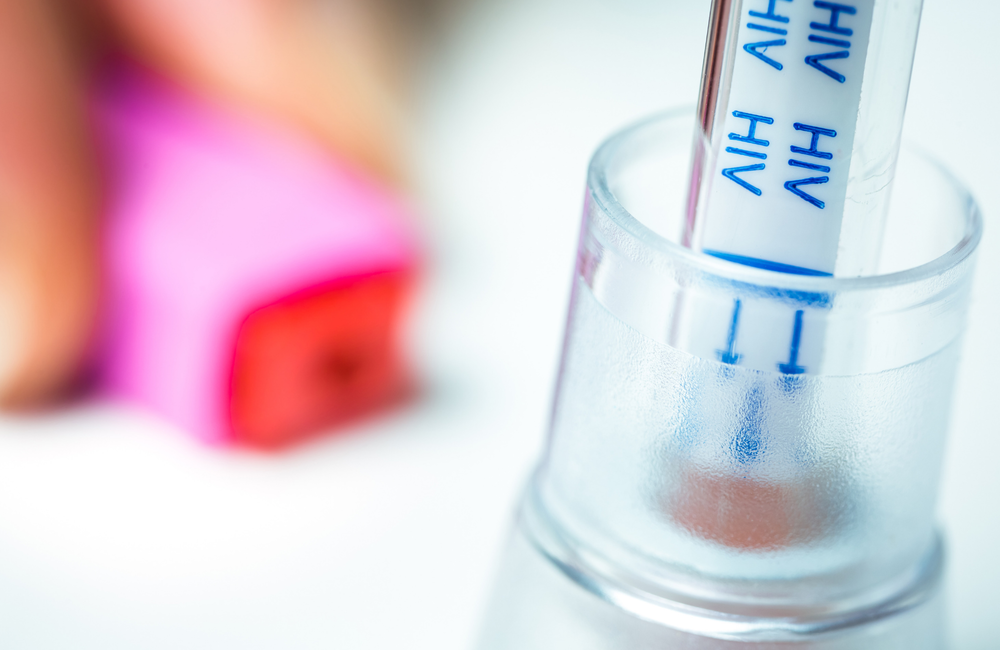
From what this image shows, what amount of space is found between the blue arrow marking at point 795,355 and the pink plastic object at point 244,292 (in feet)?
0.56

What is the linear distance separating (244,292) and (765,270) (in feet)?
0.56

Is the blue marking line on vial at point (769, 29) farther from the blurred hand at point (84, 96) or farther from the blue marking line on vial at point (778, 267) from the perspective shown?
the blurred hand at point (84, 96)

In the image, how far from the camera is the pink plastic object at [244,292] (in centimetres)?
29

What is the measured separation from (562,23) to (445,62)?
0.05 meters

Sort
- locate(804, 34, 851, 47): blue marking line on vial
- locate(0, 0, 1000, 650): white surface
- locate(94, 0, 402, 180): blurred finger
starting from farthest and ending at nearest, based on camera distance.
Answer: locate(94, 0, 402, 180): blurred finger
locate(0, 0, 1000, 650): white surface
locate(804, 34, 851, 47): blue marking line on vial

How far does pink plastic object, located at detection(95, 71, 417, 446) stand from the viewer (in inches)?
11.6

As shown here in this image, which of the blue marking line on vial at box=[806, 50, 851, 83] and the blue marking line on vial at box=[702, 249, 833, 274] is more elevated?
the blue marking line on vial at box=[806, 50, 851, 83]

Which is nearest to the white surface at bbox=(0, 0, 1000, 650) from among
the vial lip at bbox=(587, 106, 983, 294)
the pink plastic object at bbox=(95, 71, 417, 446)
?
the pink plastic object at bbox=(95, 71, 417, 446)

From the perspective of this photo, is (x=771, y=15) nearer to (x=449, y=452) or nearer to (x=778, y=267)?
(x=778, y=267)

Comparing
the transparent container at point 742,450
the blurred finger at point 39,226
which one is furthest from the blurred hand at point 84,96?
the transparent container at point 742,450

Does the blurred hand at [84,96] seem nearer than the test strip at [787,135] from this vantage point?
No

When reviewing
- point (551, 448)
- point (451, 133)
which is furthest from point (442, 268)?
point (551, 448)

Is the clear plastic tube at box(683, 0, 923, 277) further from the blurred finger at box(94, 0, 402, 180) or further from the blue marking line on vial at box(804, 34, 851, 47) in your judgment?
the blurred finger at box(94, 0, 402, 180)

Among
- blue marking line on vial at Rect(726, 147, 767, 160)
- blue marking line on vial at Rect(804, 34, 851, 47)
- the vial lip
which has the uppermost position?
blue marking line on vial at Rect(804, 34, 851, 47)
